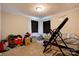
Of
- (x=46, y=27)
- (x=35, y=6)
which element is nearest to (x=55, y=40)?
(x=46, y=27)

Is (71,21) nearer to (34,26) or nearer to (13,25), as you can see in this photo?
(34,26)

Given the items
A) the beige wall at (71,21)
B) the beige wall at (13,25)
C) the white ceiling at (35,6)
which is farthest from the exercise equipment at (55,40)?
the beige wall at (13,25)

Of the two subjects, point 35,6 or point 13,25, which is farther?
point 13,25

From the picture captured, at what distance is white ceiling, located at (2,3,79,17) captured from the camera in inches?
54.1

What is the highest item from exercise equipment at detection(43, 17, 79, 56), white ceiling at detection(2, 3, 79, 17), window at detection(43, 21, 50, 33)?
white ceiling at detection(2, 3, 79, 17)

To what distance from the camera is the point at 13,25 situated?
4.93 feet

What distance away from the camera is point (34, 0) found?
130 centimetres

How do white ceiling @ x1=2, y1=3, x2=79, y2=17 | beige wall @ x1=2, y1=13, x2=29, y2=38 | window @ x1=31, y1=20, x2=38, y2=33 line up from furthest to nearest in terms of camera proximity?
window @ x1=31, y1=20, x2=38, y2=33, beige wall @ x1=2, y1=13, x2=29, y2=38, white ceiling @ x1=2, y1=3, x2=79, y2=17

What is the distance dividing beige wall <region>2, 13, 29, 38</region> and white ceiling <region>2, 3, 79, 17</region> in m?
0.10

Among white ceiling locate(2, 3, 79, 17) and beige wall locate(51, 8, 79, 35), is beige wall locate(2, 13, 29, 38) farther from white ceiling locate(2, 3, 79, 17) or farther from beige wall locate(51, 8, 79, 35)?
beige wall locate(51, 8, 79, 35)

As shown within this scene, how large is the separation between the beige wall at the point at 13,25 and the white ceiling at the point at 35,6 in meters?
0.10

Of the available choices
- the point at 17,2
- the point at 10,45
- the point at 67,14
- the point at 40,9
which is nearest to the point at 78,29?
the point at 67,14

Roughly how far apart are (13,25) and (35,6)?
1.65ft

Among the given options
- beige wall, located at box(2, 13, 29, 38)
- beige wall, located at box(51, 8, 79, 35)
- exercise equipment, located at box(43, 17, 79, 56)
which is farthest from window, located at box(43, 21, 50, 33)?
beige wall, located at box(2, 13, 29, 38)
